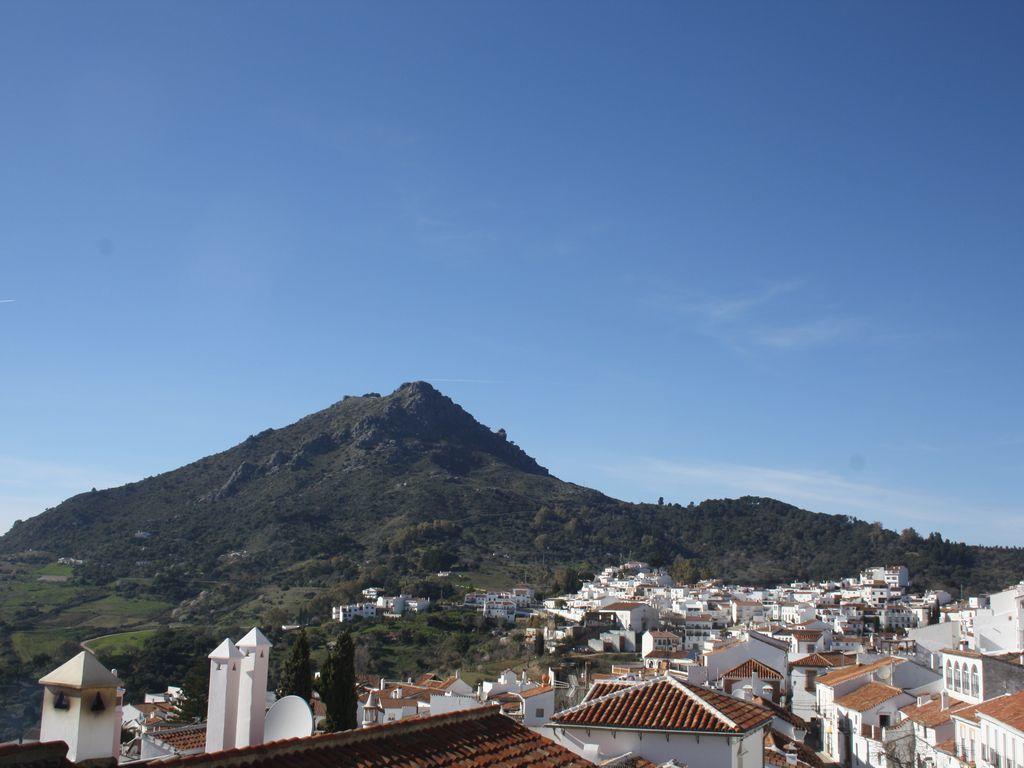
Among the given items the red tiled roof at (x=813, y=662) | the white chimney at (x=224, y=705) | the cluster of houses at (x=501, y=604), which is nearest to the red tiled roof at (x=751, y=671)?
the red tiled roof at (x=813, y=662)

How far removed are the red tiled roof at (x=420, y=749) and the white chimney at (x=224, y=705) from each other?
1.21 metres

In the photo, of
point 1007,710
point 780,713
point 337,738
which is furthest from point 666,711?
point 780,713

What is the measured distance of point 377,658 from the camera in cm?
6744

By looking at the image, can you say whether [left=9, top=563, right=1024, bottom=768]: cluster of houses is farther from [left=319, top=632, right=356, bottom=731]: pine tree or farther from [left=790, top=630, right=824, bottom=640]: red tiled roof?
[left=319, top=632, right=356, bottom=731]: pine tree

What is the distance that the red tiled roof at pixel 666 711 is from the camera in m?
12.4

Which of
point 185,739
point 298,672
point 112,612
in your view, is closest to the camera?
point 185,739

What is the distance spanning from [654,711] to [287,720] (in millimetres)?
6717

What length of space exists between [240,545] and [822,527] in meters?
90.0

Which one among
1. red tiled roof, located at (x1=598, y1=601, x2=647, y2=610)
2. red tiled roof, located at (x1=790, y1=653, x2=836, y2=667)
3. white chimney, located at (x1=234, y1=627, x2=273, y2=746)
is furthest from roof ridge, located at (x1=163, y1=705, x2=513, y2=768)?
red tiled roof, located at (x1=598, y1=601, x2=647, y2=610)

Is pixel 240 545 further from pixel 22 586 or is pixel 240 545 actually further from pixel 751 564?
pixel 751 564

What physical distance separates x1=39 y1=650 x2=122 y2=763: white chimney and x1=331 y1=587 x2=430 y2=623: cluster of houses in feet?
263

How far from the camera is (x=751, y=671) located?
138 ft

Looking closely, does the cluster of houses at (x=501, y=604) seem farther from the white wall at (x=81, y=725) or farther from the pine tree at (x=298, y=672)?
the white wall at (x=81, y=725)

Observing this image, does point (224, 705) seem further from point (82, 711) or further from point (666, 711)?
point (666, 711)
